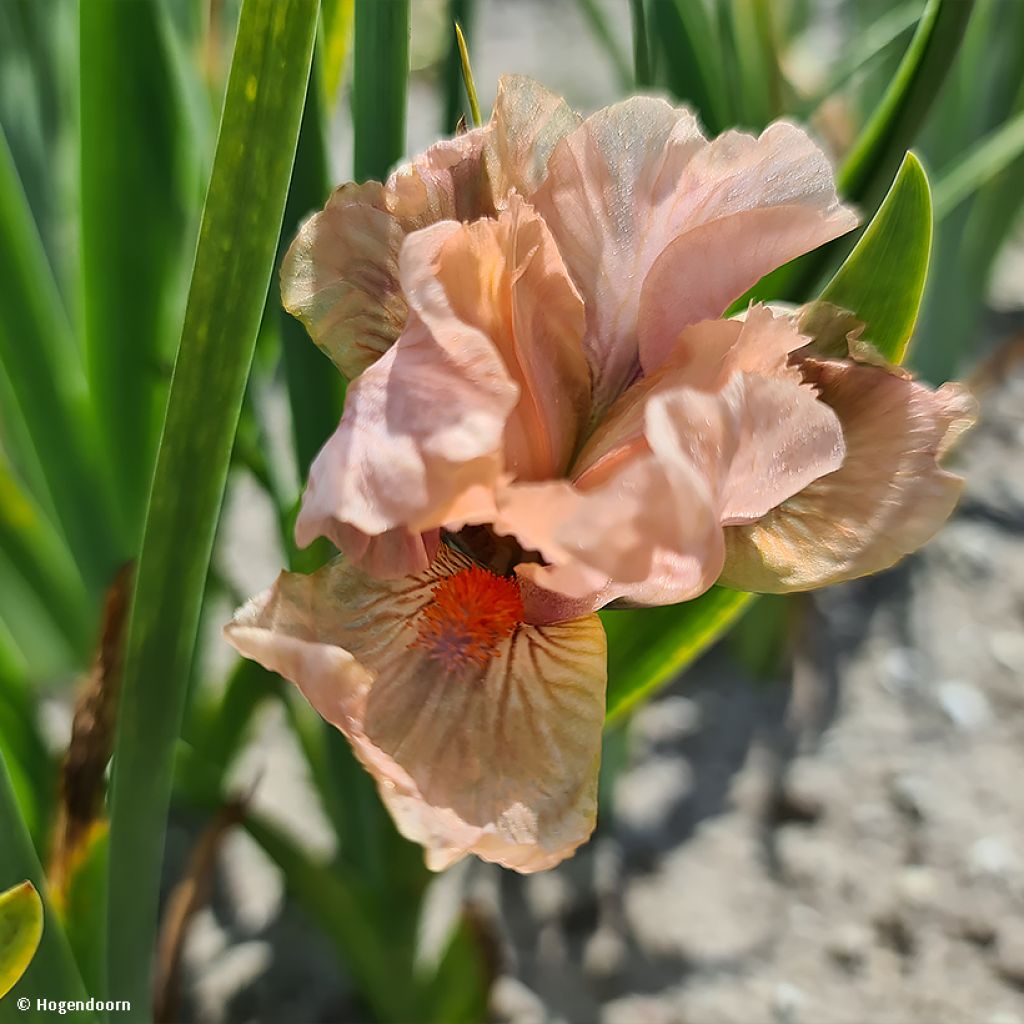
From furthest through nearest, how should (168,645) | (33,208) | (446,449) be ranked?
1. (33,208)
2. (168,645)
3. (446,449)

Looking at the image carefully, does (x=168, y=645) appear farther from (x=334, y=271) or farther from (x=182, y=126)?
(x=182, y=126)

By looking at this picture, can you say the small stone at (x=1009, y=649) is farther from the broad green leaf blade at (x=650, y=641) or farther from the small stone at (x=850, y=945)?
the broad green leaf blade at (x=650, y=641)

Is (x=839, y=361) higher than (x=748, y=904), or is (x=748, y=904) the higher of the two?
(x=839, y=361)

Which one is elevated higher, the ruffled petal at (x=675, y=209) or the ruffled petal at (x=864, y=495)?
the ruffled petal at (x=675, y=209)

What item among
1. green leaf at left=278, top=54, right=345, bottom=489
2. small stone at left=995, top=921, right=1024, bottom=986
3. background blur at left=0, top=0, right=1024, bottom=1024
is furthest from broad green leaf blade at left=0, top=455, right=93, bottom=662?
small stone at left=995, top=921, right=1024, bottom=986

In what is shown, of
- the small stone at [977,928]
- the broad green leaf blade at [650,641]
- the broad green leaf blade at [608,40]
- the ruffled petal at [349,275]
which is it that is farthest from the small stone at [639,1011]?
the broad green leaf blade at [608,40]

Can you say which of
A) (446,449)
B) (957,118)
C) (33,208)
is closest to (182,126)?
(33,208)

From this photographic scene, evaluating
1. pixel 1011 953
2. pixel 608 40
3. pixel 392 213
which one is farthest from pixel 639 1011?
pixel 608 40
